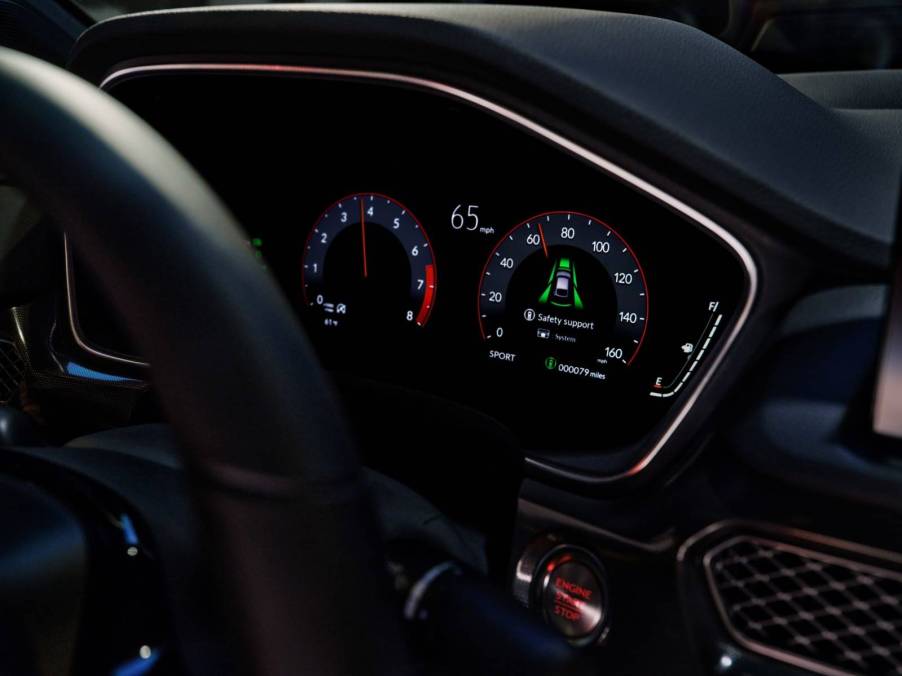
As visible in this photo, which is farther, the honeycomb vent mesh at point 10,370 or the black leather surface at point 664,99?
the honeycomb vent mesh at point 10,370

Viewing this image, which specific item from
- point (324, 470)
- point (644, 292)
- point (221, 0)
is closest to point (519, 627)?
point (324, 470)

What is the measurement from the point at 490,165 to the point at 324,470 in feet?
2.40

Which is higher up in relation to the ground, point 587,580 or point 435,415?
point 435,415

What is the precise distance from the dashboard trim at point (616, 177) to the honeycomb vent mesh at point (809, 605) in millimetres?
160

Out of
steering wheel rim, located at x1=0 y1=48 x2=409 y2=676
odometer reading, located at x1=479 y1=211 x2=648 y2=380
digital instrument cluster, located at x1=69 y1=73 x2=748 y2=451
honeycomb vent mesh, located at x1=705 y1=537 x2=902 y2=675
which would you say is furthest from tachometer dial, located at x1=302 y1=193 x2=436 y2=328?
steering wheel rim, located at x1=0 y1=48 x2=409 y2=676

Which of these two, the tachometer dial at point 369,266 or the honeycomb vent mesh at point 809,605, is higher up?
the tachometer dial at point 369,266

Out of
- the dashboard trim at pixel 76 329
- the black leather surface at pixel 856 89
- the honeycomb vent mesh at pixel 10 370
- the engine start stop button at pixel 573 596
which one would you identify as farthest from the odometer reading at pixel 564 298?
the honeycomb vent mesh at pixel 10 370

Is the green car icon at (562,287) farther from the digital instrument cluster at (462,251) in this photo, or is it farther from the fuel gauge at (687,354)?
the fuel gauge at (687,354)

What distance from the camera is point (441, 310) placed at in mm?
1253

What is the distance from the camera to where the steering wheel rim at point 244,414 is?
0.50 m

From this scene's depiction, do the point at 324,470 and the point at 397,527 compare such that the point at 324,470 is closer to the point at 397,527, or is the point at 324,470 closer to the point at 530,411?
the point at 397,527

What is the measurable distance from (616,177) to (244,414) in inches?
23.8

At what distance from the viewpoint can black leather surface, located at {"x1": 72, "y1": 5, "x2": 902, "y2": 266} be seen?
88 centimetres

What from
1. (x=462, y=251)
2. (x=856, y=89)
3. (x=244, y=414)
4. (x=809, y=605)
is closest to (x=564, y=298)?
(x=462, y=251)
